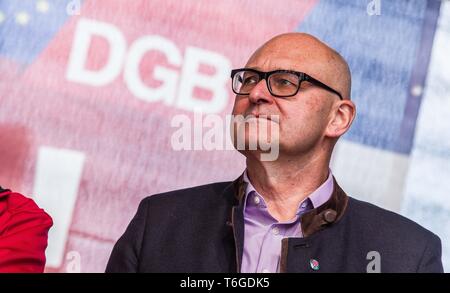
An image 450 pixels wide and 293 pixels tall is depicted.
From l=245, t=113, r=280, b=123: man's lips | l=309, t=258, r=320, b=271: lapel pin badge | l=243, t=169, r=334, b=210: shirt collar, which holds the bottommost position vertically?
l=309, t=258, r=320, b=271: lapel pin badge

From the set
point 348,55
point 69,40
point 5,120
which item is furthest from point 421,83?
point 5,120

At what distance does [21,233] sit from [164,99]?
55 centimetres

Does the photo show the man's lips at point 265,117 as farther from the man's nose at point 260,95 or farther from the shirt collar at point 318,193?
the shirt collar at point 318,193

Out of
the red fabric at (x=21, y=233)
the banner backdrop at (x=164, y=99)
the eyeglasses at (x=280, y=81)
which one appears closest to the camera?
the red fabric at (x=21, y=233)

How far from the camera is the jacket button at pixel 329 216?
74.7 inches

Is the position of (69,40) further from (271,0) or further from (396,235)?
(396,235)

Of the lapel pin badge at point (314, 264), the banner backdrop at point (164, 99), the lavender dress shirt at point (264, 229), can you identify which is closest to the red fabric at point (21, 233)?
the banner backdrop at point (164, 99)

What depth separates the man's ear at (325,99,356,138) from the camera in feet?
6.59

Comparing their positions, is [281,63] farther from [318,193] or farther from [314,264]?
[314,264]

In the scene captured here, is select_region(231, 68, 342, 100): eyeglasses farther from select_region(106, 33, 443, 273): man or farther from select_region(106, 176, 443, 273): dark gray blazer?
select_region(106, 176, 443, 273): dark gray blazer

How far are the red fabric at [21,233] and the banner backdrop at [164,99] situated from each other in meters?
0.16

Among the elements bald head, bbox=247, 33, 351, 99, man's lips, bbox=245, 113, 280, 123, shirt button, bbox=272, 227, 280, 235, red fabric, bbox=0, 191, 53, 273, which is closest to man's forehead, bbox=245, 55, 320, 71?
bald head, bbox=247, 33, 351, 99

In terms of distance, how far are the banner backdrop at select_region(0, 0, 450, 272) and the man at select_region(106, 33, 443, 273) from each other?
213mm

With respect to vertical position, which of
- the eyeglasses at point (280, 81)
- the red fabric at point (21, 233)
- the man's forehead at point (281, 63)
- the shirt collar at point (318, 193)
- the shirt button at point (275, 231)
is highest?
the man's forehead at point (281, 63)
